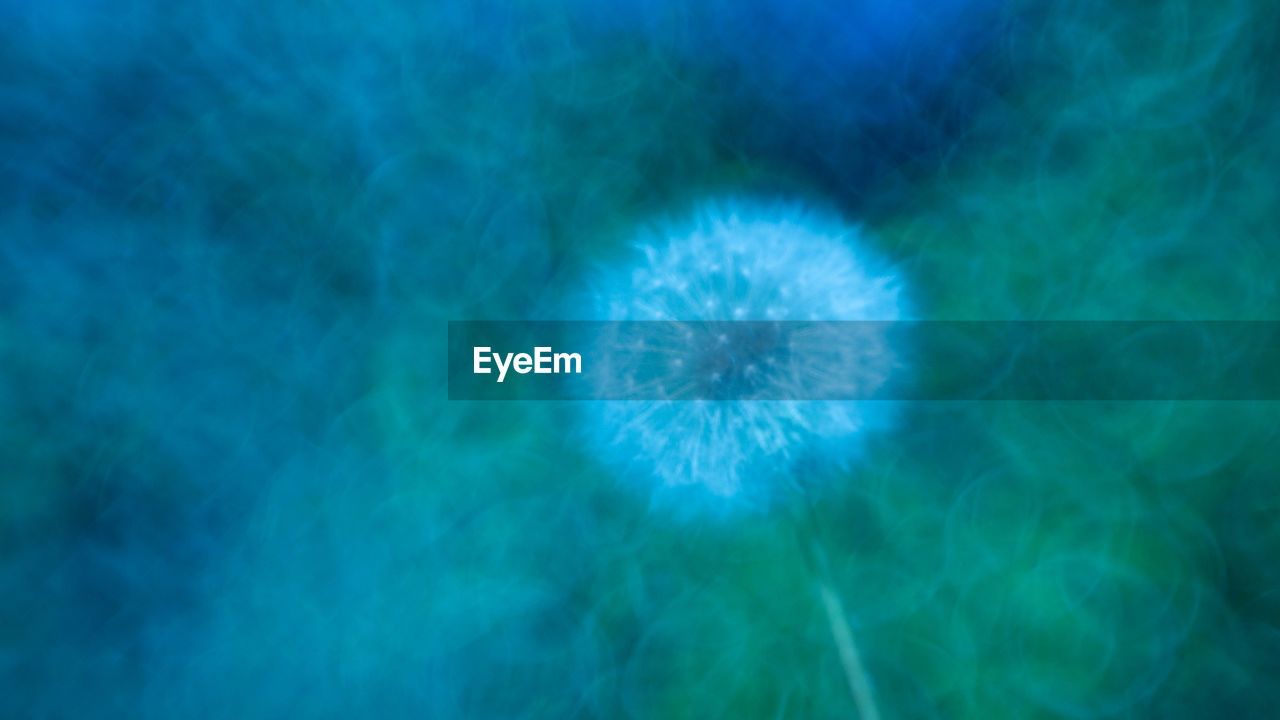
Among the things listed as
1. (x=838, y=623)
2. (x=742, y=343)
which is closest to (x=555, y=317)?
(x=742, y=343)

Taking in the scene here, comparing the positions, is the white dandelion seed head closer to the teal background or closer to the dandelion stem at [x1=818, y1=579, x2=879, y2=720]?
the teal background

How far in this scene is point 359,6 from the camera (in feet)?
4.10

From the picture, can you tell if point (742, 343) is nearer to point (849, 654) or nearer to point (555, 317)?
point (555, 317)

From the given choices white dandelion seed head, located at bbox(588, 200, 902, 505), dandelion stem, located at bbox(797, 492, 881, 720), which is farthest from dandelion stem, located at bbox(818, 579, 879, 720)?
white dandelion seed head, located at bbox(588, 200, 902, 505)

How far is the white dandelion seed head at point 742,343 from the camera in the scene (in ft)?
3.86

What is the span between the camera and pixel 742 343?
1.19 metres

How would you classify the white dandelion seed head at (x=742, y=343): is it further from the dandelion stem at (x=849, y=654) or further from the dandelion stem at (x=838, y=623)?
the dandelion stem at (x=849, y=654)

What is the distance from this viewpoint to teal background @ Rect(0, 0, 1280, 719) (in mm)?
1152

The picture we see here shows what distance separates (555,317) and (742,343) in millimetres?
326

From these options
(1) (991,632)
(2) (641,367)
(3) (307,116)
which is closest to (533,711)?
(2) (641,367)

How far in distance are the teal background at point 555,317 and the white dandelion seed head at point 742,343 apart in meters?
0.05

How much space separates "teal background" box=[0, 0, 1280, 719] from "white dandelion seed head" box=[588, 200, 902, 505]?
5cm

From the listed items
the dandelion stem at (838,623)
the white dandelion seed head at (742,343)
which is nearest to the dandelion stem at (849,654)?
the dandelion stem at (838,623)

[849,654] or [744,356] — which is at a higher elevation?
[744,356]
